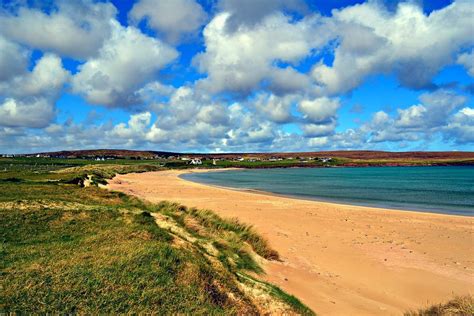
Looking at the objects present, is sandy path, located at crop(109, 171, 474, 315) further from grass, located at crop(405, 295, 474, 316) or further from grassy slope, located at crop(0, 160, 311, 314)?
grassy slope, located at crop(0, 160, 311, 314)

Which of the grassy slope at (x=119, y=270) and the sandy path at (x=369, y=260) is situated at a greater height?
the grassy slope at (x=119, y=270)

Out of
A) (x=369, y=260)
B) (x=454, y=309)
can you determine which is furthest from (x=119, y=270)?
(x=369, y=260)

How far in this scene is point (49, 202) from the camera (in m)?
17.1

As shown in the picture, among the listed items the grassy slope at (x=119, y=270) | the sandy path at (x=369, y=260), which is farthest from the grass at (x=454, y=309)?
the grassy slope at (x=119, y=270)

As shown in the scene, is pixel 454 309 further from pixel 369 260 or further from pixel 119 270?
pixel 119 270

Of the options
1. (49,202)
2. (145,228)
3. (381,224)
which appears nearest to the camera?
(145,228)

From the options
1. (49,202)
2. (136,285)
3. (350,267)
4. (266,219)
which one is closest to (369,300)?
(350,267)

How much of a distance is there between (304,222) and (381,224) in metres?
5.49

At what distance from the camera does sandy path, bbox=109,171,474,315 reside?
10859mm

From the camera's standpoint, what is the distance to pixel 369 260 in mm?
14828

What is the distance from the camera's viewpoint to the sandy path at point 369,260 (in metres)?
10.9

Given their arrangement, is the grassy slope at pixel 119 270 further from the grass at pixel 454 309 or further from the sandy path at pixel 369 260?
the grass at pixel 454 309

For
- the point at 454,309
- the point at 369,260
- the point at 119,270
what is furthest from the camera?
the point at 369,260

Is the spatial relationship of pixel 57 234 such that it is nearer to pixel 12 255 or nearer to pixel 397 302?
pixel 12 255
